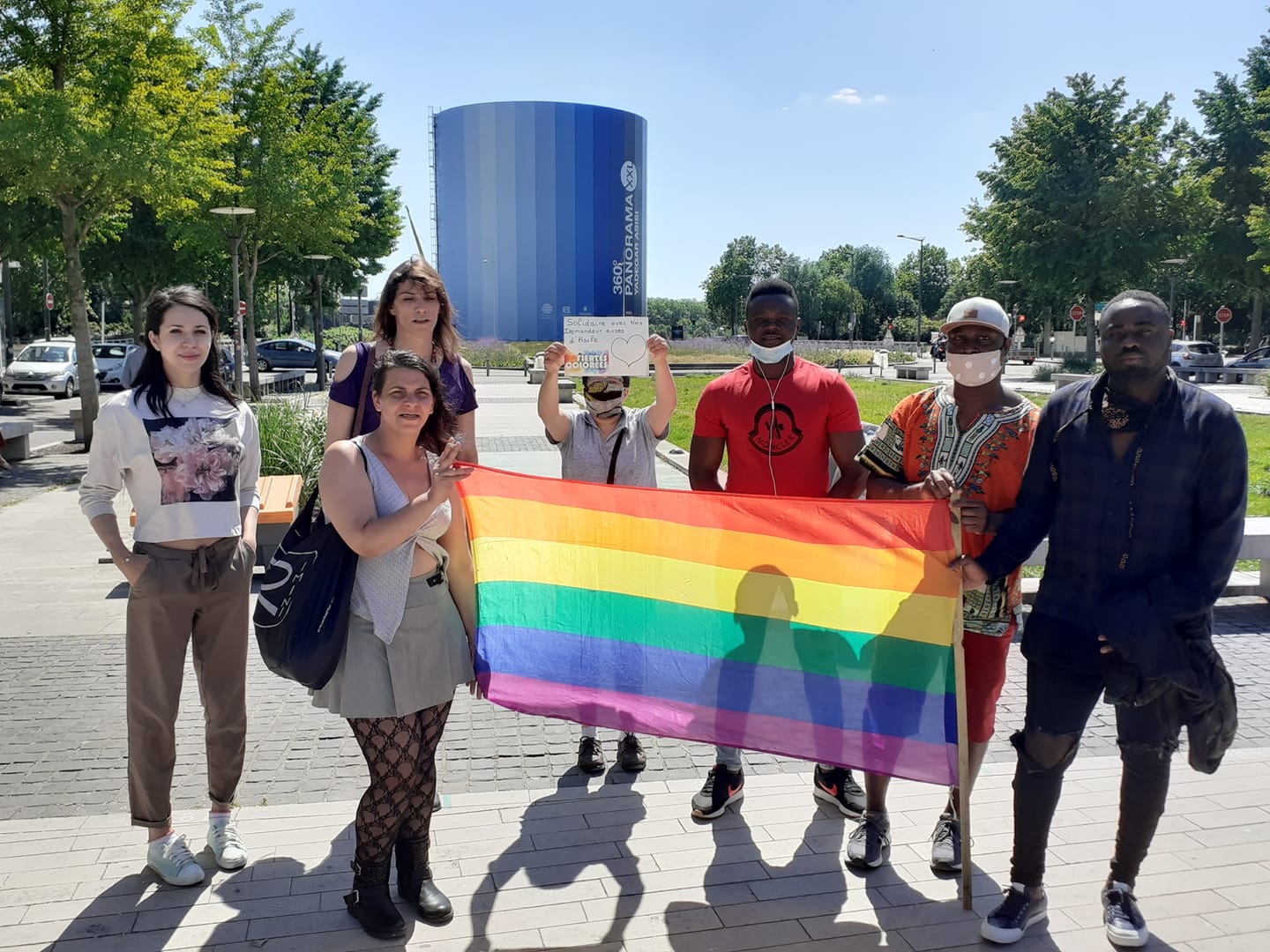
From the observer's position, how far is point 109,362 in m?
32.1

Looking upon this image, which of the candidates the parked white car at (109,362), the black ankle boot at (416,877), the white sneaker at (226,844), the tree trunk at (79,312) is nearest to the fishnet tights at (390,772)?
the black ankle boot at (416,877)

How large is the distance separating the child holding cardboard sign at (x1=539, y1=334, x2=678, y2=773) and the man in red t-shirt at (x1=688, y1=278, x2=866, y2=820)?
1.01ft

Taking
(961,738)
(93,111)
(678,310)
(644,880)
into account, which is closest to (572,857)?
(644,880)

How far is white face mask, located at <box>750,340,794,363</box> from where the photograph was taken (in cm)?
422

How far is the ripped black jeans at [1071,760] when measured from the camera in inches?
131

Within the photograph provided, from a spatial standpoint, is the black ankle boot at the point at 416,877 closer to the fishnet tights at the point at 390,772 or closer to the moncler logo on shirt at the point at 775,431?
the fishnet tights at the point at 390,772

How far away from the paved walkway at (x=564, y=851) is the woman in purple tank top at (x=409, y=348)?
5.42 ft

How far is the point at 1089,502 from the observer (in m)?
3.29

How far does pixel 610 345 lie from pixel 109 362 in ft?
106

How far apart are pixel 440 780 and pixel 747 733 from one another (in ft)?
5.78

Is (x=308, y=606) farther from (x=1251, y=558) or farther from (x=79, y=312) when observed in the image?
(x=79, y=312)

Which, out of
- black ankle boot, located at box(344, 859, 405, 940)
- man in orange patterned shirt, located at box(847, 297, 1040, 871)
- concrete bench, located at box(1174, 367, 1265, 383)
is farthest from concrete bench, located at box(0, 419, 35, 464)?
concrete bench, located at box(1174, 367, 1265, 383)

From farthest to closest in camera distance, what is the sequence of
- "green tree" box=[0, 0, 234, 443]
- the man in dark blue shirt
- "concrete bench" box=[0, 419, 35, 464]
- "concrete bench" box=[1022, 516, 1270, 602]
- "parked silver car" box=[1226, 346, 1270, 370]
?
"parked silver car" box=[1226, 346, 1270, 370] → "concrete bench" box=[0, 419, 35, 464] → "green tree" box=[0, 0, 234, 443] → "concrete bench" box=[1022, 516, 1270, 602] → the man in dark blue shirt

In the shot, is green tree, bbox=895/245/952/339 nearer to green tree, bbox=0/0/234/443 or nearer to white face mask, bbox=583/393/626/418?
green tree, bbox=0/0/234/443
